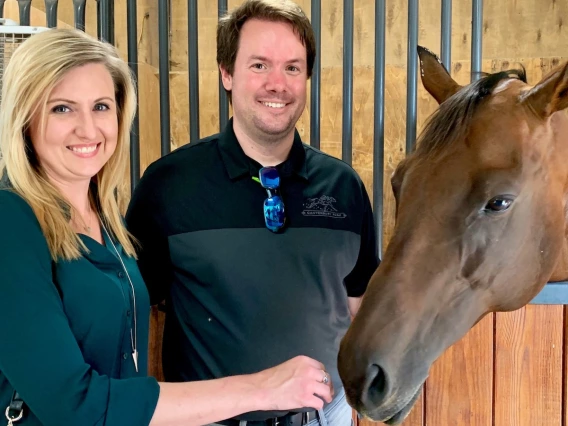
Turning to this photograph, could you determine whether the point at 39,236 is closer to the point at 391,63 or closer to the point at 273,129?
the point at 273,129

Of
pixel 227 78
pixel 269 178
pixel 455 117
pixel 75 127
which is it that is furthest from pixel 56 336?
pixel 227 78

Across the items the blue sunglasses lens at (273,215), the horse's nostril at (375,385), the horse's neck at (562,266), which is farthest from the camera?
the blue sunglasses lens at (273,215)

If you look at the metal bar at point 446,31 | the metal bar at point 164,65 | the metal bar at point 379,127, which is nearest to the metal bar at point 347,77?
the metal bar at point 379,127

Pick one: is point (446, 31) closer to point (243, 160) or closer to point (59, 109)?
point (243, 160)

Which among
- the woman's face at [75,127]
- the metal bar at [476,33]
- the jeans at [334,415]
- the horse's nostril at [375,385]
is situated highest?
the metal bar at [476,33]

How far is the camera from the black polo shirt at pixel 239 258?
1.23 meters

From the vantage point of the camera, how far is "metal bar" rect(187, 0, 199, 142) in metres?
1.68

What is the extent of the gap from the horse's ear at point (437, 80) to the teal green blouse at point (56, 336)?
0.74 metres

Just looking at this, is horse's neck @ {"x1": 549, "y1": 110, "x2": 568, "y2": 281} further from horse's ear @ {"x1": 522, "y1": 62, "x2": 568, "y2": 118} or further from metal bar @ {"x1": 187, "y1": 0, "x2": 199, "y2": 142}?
metal bar @ {"x1": 187, "y1": 0, "x2": 199, "y2": 142}

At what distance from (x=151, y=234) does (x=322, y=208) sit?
41 cm

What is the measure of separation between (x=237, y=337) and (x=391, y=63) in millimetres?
1604

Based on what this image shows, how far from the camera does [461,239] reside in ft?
2.75

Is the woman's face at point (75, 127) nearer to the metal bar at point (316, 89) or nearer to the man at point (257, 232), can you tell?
the man at point (257, 232)

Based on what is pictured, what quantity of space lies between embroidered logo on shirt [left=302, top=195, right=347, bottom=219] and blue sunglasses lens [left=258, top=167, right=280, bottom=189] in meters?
0.09
